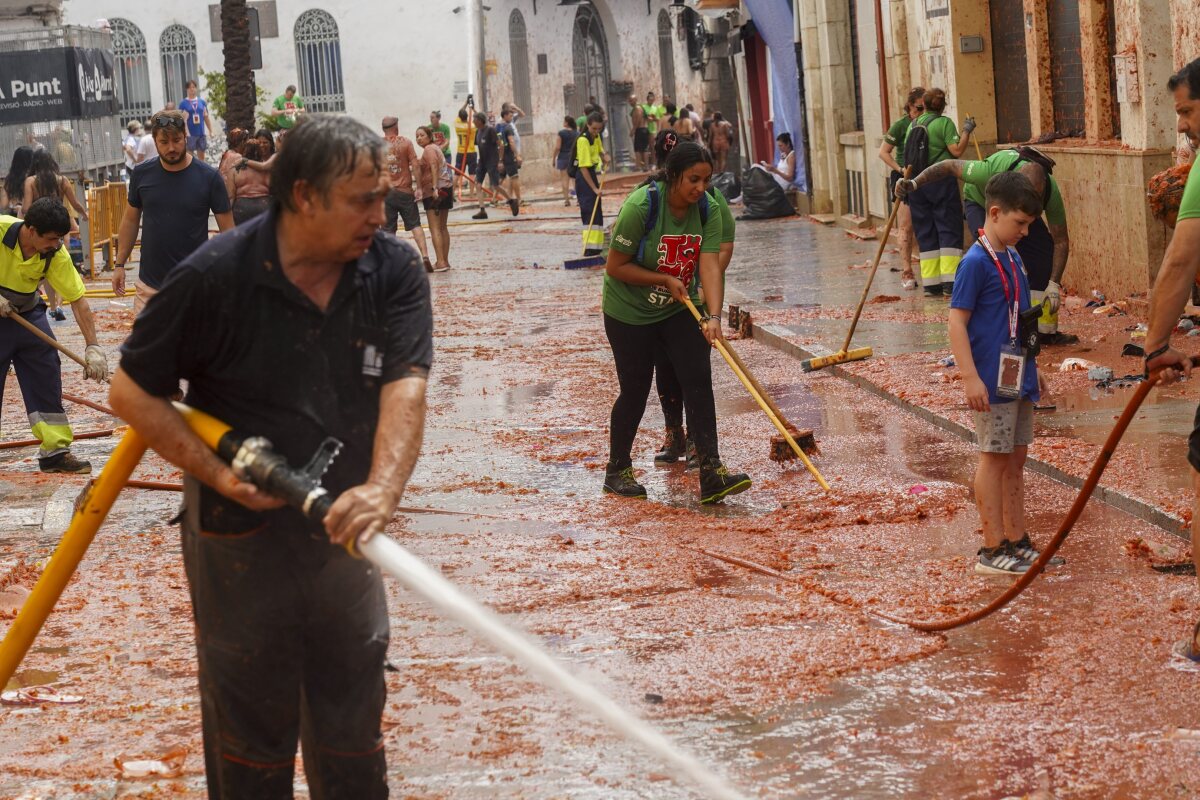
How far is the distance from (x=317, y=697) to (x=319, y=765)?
0.16 meters

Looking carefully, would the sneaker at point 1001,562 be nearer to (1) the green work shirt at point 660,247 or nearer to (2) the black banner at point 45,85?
(1) the green work shirt at point 660,247

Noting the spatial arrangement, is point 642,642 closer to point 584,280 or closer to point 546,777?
point 546,777

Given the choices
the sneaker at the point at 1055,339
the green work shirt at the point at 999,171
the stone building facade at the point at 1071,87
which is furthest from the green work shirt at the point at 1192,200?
the stone building facade at the point at 1071,87

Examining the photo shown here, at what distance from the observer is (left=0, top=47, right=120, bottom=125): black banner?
2609 centimetres

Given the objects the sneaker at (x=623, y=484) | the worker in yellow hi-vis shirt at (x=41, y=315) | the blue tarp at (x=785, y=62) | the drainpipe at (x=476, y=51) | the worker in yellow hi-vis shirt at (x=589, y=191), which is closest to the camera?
the sneaker at (x=623, y=484)

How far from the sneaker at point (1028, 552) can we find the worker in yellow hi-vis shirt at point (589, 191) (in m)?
15.4

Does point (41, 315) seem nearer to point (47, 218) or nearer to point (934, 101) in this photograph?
point (47, 218)

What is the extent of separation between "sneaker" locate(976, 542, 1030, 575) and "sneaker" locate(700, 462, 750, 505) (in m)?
1.95

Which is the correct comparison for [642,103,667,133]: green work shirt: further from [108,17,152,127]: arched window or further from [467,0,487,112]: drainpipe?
[108,17,152,127]: arched window

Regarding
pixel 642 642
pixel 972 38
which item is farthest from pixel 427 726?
pixel 972 38

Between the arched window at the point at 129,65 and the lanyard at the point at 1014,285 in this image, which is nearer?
the lanyard at the point at 1014,285

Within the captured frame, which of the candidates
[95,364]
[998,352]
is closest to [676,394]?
[998,352]

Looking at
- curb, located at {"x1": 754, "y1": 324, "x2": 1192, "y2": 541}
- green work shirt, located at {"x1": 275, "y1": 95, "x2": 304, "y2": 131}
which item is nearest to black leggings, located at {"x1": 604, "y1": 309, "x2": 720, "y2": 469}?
curb, located at {"x1": 754, "y1": 324, "x2": 1192, "y2": 541}

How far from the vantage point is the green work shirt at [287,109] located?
36638 millimetres
